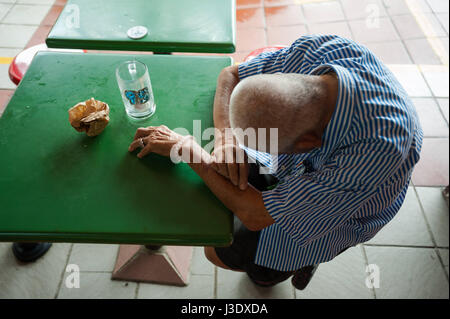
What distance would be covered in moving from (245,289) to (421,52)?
333cm

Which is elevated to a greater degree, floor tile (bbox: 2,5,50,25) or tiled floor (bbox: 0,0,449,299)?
floor tile (bbox: 2,5,50,25)

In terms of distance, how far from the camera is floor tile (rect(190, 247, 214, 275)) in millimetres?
2256

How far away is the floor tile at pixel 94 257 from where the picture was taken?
7.46 ft

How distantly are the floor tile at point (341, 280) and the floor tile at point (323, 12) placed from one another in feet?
9.73

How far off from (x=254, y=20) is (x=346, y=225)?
133 inches

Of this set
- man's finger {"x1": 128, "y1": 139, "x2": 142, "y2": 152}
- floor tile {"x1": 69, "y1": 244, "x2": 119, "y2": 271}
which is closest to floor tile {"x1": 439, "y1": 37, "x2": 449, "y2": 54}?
man's finger {"x1": 128, "y1": 139, "x2": 142, "y2": 152}

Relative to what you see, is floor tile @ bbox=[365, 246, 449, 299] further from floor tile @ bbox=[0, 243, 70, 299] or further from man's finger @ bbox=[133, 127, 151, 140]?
floor tile @ bbox=[0, 243, 70, 299]

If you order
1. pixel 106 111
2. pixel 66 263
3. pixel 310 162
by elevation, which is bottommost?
pixel 66 263

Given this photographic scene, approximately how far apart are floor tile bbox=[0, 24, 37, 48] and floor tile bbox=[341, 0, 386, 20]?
12.9 feet

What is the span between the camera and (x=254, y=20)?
4.09 metres

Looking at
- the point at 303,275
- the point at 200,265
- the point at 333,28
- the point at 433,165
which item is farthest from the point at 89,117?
the point at 333,28

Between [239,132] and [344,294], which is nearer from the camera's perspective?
[239,132]
